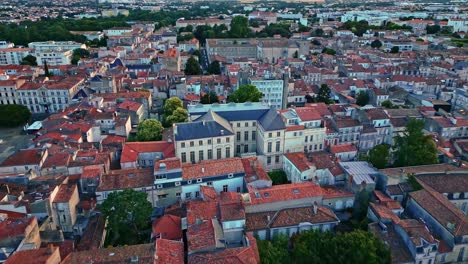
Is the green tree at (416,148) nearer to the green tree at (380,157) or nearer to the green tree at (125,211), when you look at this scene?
the green tree at (380,157)

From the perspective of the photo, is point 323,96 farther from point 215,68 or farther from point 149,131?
point 215,68

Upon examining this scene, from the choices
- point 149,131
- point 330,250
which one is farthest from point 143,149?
point 330,250

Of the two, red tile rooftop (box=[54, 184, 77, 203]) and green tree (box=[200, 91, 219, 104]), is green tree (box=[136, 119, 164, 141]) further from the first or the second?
red tile rooftop (box=[54, 184, 77, 203])

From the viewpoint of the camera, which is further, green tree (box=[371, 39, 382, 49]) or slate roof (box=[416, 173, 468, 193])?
green tree (box=[371, 39, 382, 49])

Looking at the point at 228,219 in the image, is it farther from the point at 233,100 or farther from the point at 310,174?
the point at 233,100

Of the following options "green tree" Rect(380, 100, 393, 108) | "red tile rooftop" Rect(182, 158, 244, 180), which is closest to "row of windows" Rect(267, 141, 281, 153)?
"red tile rooftop" Rect(182, 158, 244, 180)

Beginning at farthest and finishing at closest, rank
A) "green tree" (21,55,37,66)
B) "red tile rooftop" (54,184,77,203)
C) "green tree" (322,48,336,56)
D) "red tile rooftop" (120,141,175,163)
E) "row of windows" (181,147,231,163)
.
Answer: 1. "green tree" (322,48,336,56)
2. "green tree" (21,55,37,66)
3. "row of windows" (181,147,231,163)
4. "red tile rooftop" (120,141,175,163)
5. "red tile rooftop" (54,184,77,203)

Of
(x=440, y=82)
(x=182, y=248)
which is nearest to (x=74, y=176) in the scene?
(x=182, y=248)
